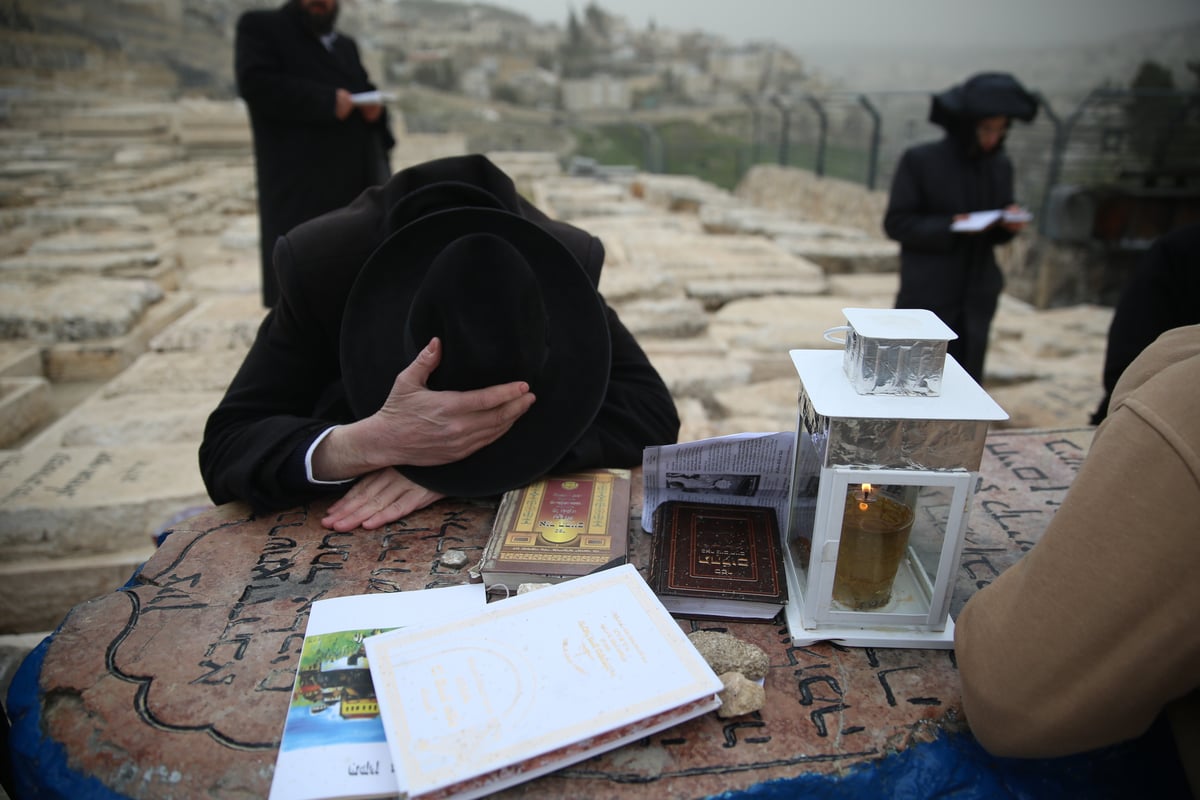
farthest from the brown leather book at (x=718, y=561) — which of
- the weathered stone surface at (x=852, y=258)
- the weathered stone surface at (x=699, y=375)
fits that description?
the weathered stone surface at (x=852, y=258)

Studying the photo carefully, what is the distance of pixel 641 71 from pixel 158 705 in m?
50.2

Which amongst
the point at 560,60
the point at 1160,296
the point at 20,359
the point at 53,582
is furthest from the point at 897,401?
the point at 560,60

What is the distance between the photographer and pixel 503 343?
1257 millimetres

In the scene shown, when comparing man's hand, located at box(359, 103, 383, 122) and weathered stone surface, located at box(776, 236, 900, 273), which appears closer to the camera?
man's hand, located at box(359, 103, 383, 122)

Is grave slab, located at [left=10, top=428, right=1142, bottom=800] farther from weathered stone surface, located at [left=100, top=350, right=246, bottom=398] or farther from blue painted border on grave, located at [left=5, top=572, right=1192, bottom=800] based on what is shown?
weathered stone surface, located at [left=100, top=350, right=246, bottom=398]

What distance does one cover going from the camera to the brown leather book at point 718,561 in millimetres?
1120

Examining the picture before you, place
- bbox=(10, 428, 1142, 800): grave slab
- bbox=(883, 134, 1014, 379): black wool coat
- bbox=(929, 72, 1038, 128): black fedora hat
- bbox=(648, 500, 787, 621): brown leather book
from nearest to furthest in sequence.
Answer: bbox=(10, 428, 1142, 800): grave slab → bbox=(648, 500, 787, 621): brown leather book → bbox=(929, 72, 1038, 128): black fedora hat → bbox=(883, 134, 1014, 379): black wool coat

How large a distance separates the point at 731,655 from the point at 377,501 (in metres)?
0.74

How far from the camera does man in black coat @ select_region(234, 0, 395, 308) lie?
3391 mm

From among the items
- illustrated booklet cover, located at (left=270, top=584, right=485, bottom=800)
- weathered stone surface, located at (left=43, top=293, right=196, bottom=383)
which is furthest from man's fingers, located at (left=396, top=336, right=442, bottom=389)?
weathered stone surface, located at (left=43, top=293, right=196, bottom=383)

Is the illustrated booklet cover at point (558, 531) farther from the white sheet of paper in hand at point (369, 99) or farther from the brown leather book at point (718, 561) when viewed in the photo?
the white sheet of paper in hand at point (369, 99)

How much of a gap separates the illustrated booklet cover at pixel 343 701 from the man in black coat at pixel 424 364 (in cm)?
28

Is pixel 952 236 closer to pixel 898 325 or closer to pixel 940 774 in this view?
pixel 898 325

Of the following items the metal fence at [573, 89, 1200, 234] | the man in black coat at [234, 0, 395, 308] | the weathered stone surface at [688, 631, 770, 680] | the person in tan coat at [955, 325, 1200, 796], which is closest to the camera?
the person in tan coat at [955, 325, 1200, 796]
